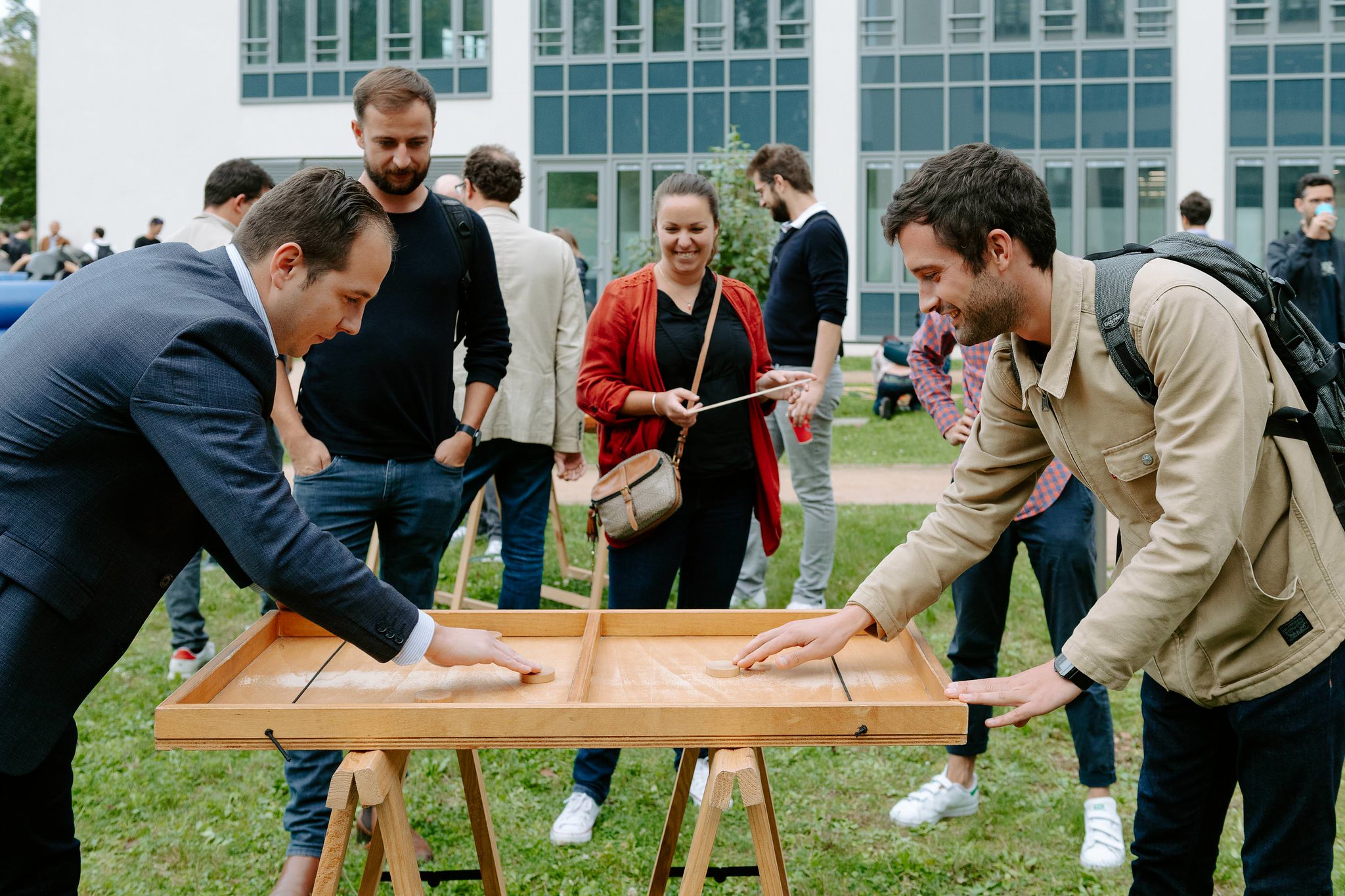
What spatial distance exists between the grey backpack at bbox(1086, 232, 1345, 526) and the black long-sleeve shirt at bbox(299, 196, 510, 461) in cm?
214

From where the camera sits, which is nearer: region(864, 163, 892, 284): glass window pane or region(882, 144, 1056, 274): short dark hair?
region(882, 144, 1056, 274): short dark hair

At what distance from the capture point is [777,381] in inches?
171

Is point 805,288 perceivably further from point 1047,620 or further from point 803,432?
point 1047,620

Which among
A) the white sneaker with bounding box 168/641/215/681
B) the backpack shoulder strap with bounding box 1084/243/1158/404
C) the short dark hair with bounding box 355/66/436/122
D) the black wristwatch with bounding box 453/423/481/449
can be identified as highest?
the short dark hair with bounding box 355/66/436/122

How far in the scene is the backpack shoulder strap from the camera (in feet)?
7.44

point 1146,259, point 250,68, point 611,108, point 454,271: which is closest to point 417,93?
point 454,271

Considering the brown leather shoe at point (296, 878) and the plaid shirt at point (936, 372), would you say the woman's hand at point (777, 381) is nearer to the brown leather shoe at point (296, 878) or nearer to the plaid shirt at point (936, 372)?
the plaid shirt at point (936, 372)

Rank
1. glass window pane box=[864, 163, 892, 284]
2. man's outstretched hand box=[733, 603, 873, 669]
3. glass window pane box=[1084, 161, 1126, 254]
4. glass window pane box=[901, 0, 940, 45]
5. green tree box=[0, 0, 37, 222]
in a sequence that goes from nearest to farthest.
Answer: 1. man's outstretched hand box=[733, 603, 873, 669]
2. glass window pane box=[1084, 161, 1126, 254]
3. glass window pane box=[901, 0, 940, 45]
4. glass window pane box=[864, 163, 892, 284]
5. green tree box=[0, 0, 37, 222]

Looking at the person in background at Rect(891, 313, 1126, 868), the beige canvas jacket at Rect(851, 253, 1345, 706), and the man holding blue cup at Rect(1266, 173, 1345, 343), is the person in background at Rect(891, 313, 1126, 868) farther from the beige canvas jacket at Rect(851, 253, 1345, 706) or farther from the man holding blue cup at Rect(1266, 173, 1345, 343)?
the man holding blue cup at Rect(1266, 173, 1345, 343)

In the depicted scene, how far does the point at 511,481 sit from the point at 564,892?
2.21 m

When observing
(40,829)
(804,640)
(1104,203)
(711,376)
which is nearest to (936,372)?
(711,376)

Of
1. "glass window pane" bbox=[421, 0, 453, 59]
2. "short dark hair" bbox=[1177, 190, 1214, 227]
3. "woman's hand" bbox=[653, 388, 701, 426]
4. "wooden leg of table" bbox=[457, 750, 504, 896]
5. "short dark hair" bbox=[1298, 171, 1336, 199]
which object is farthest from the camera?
Answer: "glass window pane" bbox=[421, 0, 453, 59]

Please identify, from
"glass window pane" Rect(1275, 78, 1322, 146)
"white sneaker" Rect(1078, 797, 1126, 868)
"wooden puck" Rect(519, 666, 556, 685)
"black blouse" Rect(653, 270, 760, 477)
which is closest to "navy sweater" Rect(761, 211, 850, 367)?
"black blouse" Rect(653, 270, 760, 477)

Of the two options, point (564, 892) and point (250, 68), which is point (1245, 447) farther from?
point (250, 68)
